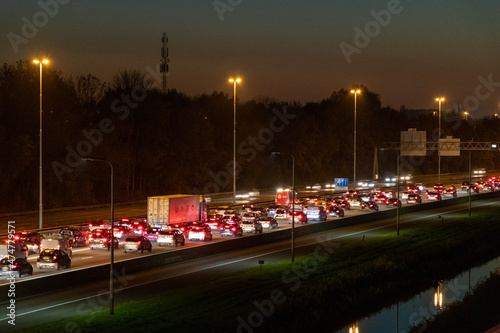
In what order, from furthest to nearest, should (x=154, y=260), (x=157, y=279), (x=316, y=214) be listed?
(x=316, y=214) → (x=154, y=260) → (x=157, y=279)

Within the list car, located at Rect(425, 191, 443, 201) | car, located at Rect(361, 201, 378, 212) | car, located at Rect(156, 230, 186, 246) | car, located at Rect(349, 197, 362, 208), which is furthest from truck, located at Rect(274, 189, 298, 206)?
car, located at Rect(156, 230, 186, 246)

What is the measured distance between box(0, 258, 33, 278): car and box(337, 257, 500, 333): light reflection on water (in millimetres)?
18556

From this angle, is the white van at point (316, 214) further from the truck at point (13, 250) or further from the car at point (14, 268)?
the car at point (14, 268)

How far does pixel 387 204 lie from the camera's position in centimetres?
9119

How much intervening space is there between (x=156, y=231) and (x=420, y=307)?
24.2 meters

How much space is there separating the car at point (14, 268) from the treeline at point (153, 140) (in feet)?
116

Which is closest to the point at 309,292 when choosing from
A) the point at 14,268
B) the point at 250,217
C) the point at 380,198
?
the point at 14,268

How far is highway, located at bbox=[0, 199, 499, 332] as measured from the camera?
32.4 m

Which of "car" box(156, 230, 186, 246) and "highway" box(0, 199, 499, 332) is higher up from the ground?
"car" box(156, 230, 186, 246)

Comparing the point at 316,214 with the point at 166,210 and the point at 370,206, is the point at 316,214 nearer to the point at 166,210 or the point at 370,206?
the point at 370,206

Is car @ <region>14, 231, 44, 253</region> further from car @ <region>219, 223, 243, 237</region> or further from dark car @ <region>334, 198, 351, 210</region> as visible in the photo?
dark car @ <region>334, 198, 351, 210</region>

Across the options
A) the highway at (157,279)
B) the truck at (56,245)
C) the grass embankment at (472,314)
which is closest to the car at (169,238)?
the highway at (157,279)

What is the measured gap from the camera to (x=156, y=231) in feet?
190

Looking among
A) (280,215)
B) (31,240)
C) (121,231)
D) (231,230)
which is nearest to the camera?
(31,240)
